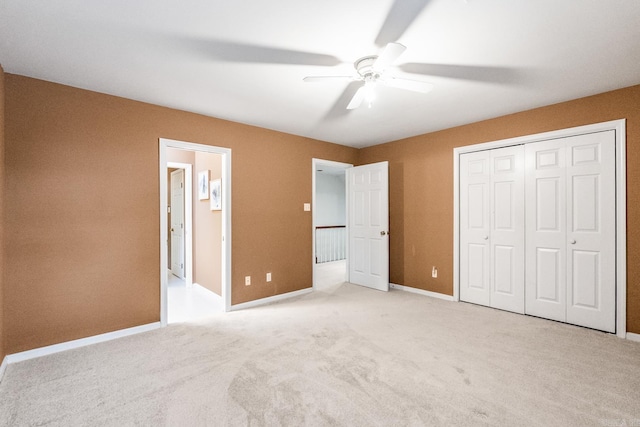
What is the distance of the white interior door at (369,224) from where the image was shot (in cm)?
460

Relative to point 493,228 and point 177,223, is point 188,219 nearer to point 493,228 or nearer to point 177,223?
point 177,223

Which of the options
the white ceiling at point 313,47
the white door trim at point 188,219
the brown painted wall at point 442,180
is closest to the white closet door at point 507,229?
the brown painted wall at point 442,180

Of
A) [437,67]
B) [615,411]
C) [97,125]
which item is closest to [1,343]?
[97,125]

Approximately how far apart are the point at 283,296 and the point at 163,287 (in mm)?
1617

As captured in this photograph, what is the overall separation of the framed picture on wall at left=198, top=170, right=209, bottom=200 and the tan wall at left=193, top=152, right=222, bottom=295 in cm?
7

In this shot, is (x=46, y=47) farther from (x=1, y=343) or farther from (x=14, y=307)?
(x=1, y=343)

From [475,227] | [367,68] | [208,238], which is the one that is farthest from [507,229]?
[208,238]

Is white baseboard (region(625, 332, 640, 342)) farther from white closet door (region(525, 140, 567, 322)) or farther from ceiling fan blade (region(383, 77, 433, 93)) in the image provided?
ceiling fan blade (region(383, 77, 433, 93))

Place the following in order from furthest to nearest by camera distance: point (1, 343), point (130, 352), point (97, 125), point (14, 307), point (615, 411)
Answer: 1. point (97, 125)
2. point (130, 352)
3. point (14, 307)
4. point (1, 343)
5. point (615, 411)

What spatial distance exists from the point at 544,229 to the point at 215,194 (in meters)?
4.16

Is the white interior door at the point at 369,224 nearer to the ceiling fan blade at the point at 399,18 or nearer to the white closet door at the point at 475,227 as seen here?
the white closet door at the point at 475,227

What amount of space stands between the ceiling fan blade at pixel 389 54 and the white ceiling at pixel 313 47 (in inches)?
7.1

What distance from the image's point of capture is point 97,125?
280 cm

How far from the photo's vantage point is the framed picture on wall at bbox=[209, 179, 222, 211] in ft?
13.5
